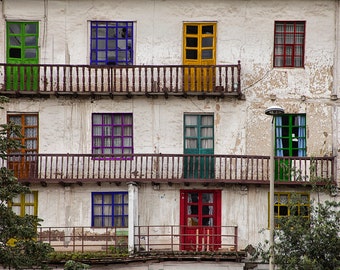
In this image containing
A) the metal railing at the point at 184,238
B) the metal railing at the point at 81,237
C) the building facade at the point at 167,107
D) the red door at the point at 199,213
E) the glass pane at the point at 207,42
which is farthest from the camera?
the glass pane at the point at 207,42

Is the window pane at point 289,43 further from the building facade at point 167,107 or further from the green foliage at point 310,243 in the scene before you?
the green foliage at point 310,243

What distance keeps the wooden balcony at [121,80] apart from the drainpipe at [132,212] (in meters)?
4.01

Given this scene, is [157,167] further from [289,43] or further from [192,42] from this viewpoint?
[289,43]

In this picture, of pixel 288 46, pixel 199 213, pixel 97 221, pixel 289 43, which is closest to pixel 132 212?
pixel 97 221

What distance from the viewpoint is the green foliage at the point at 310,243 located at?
135ft

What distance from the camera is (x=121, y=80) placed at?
49719 millimetres

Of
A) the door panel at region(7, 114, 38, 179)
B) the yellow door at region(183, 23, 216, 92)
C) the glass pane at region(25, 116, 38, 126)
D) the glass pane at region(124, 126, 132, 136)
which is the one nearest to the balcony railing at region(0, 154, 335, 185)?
the door panel at region(7, 114, 38, 179)

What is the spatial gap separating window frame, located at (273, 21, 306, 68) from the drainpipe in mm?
7869

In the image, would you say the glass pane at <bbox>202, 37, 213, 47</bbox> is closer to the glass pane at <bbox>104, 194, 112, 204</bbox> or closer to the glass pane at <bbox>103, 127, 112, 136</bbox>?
the glass pane at <bbox>103, 127, 112, 136</bbox>

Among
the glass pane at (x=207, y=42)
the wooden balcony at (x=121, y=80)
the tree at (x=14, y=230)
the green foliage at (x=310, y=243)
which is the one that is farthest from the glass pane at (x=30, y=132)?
the green foliage at (x=310, y=243)

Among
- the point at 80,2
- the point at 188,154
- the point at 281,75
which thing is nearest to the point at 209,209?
the point at 188,154

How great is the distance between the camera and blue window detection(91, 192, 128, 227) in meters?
49.5

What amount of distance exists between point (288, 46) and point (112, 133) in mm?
8110

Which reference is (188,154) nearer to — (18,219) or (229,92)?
(229,92)
